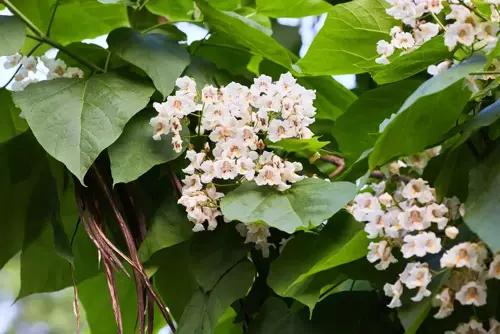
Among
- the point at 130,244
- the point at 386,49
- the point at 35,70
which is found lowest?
the point at 130,244

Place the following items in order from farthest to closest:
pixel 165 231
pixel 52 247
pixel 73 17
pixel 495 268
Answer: pixel 73 17 → pixel 52 247 → pixel 165 231 → pixel 495 268

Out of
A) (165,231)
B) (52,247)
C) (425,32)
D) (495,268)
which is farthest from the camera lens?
(52,247)

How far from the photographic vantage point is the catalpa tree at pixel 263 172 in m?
0.52

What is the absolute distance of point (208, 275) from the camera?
2.20 feet

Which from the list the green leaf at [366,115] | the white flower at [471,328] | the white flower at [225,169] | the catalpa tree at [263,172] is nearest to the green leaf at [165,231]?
the catalpa tree at [263,172]

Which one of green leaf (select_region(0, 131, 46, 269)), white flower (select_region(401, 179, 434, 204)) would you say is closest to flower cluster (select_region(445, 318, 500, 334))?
white flower (select_region(401, 179, 434, 204))

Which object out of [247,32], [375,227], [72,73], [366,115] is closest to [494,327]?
[375,227]

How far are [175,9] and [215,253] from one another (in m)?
0.41

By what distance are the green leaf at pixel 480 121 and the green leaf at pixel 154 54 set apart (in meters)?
0.33

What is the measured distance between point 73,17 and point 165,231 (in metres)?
0.40

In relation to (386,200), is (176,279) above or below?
below

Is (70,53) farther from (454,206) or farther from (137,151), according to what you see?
(454,206)

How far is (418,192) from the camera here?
1.69 ft

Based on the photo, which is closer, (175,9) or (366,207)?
(366,207)
